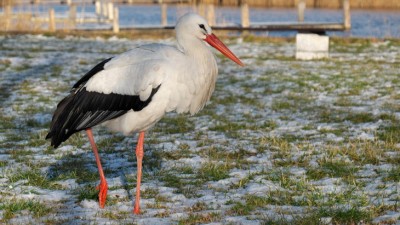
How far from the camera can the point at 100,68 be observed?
6844 millimetres

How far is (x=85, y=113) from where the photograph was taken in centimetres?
684

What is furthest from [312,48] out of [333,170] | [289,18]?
[289,18]

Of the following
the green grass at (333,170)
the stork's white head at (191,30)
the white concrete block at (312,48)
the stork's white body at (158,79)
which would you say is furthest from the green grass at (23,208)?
the white concrete block at (312,48)

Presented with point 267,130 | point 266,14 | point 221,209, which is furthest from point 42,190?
point 266,14

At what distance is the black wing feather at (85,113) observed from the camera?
6777 millimetres

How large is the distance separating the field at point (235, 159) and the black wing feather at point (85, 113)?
2.26 ft

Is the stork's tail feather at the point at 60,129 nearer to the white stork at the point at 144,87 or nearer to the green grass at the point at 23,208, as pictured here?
the white stork at the point at 144,87

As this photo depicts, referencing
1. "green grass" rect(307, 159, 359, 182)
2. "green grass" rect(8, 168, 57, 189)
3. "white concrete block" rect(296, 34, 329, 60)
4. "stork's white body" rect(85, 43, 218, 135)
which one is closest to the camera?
"stork's white body" rect(85, 43, 218, 135)

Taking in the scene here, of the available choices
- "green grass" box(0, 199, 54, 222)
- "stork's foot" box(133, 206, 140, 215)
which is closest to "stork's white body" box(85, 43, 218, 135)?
"stork's foot" box(133, 206, 140, 215)

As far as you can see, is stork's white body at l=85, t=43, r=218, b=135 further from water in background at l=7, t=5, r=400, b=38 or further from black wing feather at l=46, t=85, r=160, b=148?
water in background at l=7, t=5, r=400, b=38

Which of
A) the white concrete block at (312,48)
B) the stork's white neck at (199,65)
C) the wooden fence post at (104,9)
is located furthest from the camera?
the wooden fence post at (104,9)

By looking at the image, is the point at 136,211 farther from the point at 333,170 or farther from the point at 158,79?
the point at 333,170

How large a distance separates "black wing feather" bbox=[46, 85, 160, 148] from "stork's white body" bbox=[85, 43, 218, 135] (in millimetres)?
68

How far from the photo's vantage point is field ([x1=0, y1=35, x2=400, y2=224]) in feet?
21.2
